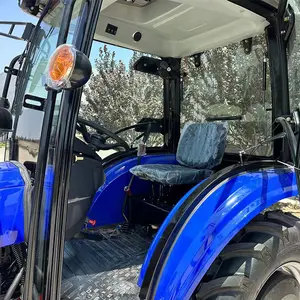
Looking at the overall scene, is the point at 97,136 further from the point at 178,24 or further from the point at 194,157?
the point at 178,24

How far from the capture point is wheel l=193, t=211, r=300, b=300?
4.46 feet

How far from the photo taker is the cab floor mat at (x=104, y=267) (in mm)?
1618

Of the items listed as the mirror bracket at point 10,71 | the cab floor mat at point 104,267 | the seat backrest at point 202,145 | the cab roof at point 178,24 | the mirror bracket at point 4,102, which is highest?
the cab roof at point 178,24

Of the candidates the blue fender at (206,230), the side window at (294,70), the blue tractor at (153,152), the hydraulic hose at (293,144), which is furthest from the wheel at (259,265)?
the side window at (294,70)

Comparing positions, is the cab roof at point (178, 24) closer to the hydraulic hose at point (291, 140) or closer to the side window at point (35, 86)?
the side window at point (35, 86)

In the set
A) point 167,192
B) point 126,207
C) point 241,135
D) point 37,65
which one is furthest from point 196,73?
point 37,65

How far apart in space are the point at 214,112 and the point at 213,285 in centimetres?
136

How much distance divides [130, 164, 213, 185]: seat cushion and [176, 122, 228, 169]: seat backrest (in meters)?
0.13

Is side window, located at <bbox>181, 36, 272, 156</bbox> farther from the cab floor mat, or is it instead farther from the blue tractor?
the cab floor mat

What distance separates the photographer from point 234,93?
2.21 m

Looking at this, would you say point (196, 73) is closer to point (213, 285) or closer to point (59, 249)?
point (213, 285)

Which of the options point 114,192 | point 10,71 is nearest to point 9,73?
point 10,71

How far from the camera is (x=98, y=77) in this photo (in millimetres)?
2336

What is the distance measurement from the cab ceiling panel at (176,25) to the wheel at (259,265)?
1.07 m
